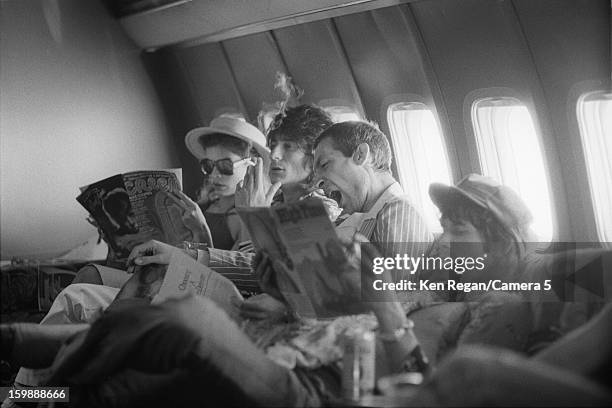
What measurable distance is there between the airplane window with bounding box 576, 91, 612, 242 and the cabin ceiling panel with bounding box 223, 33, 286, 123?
1.09 m

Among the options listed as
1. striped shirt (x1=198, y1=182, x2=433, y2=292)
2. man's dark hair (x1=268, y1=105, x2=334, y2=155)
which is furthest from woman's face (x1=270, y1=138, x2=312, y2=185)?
striped shirt (x1=198, y1=182, x2=433, y2=292)

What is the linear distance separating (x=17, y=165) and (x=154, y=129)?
514 millimetres

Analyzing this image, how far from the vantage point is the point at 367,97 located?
8.13 ft

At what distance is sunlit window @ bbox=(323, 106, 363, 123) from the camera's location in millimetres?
2516

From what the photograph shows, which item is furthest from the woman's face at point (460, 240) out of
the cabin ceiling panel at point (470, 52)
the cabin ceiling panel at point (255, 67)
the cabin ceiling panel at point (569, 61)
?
the cabin ceiling panel at point (255, 67)

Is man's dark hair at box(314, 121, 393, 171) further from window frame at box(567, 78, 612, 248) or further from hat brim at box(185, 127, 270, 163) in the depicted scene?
window frame at box(567, 78, 612, 248)

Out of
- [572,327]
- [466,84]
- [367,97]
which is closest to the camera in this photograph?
[572,327]

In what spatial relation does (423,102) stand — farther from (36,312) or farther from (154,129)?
(36,312)

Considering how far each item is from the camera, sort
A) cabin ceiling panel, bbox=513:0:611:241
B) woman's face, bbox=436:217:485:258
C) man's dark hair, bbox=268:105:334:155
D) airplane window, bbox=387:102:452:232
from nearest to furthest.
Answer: cabin ceiling panel, bbox=513:0:611:241 → woman's face, bbox=436:217:485:258 → airplane window, bbox=387:102:452:232 → man's dark hair, bbox=268:105:334:155

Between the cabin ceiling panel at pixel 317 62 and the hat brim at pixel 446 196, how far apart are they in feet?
1.25

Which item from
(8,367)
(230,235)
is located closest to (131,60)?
(230,235)

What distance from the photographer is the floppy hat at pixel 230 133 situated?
2.77 metres

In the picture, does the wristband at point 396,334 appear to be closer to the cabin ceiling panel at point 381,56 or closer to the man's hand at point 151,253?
the cabin ceiling panel at point 381,56

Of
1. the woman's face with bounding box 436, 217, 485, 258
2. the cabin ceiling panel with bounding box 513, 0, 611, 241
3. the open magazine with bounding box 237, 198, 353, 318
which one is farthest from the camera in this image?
the woman's face with bounding box 436, 217, 485, 258
